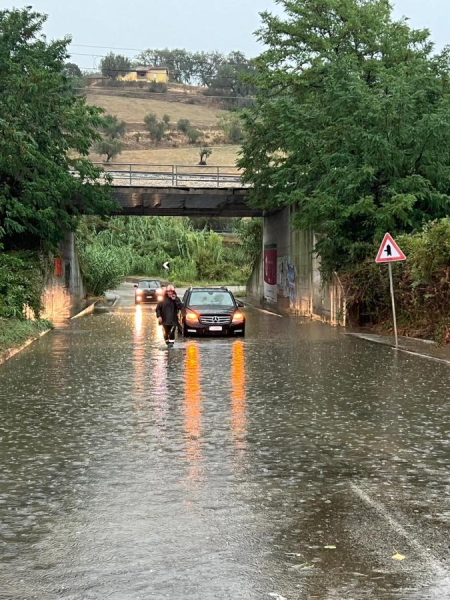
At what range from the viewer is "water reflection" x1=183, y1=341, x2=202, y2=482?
861 centimetres

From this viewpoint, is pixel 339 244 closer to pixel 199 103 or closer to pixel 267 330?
pixel 267 330

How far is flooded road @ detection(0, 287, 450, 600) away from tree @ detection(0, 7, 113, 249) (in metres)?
16.1

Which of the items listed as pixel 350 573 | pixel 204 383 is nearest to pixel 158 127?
pixel 204 383

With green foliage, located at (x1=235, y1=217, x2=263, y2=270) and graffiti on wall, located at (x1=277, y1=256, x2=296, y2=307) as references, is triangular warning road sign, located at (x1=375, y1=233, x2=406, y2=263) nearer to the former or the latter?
graffiti on wall, located at (x1=277, y1=256, x2=296, y2=307)

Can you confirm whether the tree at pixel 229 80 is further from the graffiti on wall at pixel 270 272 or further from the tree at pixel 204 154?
the graffiti on wall at pixel 270 272

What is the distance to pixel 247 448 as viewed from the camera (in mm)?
9273

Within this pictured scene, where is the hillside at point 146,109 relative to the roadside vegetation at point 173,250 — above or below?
above

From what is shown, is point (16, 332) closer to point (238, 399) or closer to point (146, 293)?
point (238, 399)

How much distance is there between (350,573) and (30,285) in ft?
88.0

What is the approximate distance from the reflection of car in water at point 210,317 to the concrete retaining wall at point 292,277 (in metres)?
6.55

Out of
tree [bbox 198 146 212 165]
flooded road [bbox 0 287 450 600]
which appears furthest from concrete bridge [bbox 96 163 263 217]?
flooded road [bbox 0 287 450 600]

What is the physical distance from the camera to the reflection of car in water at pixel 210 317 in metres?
25.4

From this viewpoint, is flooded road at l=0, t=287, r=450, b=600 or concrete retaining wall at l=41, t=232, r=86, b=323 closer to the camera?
flooded road at l=0, t=287, r=450, b=600

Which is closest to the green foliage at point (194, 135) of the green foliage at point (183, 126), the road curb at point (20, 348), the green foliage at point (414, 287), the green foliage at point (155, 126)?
the green foliage at point (183, 126)
